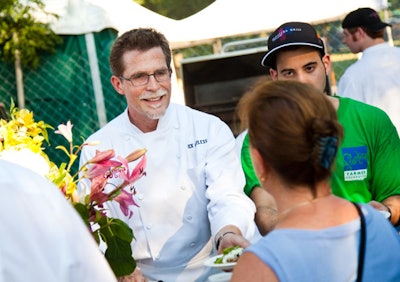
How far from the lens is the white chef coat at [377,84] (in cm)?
618

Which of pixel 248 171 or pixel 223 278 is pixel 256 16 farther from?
pixel 223 278

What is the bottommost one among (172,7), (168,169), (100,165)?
(172,7)

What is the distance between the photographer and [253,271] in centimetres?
204

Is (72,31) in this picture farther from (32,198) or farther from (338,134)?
(32,198)

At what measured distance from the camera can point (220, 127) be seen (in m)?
3.71

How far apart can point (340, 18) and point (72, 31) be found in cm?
294

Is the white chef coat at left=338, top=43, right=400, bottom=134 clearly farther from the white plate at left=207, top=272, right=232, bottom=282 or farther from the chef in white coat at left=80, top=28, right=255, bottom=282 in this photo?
the white plate at left=207, top=272, right=232, bottom=282

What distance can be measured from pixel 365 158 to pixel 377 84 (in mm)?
3090

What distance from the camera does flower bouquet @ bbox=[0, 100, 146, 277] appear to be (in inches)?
109

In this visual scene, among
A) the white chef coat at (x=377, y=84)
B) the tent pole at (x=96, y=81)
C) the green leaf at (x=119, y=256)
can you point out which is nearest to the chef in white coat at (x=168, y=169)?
the green leaf at (x=119, y=256)

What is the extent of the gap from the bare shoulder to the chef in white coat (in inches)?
50.6

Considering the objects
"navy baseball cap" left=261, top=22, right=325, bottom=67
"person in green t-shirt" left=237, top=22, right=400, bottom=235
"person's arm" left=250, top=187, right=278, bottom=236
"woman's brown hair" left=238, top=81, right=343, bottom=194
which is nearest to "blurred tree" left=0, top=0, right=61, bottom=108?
"navy baseball cap" left=261, top=22, right=325, bottom=67

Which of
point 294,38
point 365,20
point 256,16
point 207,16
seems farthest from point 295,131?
point 207,16

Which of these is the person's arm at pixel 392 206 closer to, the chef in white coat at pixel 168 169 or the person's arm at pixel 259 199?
the person's arm at pixel 259 199
